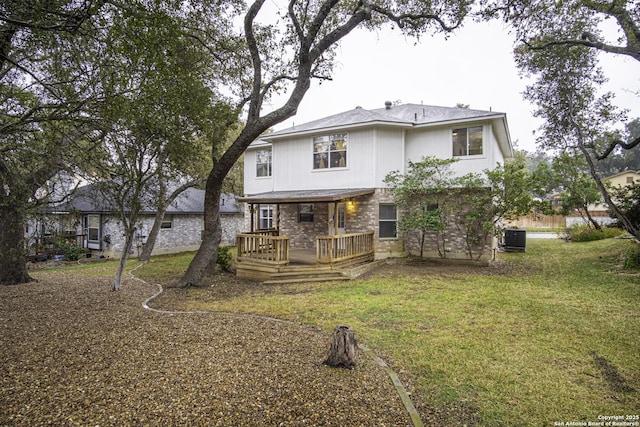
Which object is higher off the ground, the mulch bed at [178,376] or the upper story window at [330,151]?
the upper story window at [330,151]

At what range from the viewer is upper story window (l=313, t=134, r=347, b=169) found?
512 inches

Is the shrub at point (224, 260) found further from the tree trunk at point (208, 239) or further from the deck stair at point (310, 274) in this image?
the deck stair at point (310, 274)

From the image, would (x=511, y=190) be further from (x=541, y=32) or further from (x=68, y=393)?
(x=68, y=393)

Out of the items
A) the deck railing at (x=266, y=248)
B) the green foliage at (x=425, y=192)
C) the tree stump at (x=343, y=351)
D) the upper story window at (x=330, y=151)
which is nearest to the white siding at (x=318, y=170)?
the upper story window at (x=330, y=151)

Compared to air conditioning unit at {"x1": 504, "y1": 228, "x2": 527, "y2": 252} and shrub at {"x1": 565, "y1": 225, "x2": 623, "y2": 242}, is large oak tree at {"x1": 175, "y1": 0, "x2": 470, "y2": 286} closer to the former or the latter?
air conditioning unit at {"x1": 504, "y1": 228, "x2": 527, "y2": 252}

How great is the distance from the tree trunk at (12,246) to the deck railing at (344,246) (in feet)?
23.9

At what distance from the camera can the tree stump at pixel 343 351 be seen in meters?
3.99

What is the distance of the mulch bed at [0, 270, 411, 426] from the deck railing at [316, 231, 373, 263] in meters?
4.64

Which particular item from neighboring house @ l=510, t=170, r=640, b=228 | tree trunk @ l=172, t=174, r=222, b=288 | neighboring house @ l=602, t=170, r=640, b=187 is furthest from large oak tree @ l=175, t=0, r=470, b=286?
neighboring house @ l=602, t=170, r=640, b=187

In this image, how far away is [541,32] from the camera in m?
10.9

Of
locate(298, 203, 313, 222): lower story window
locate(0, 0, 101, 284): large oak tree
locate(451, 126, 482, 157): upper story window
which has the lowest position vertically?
locate(298, 203, 313, 222): lower story window

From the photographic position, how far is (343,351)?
13.2 feet

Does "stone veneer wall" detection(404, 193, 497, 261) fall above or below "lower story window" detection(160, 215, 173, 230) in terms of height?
below

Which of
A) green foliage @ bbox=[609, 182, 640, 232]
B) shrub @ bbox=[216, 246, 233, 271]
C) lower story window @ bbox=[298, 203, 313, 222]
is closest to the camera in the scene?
shrub @ bbox=[216, 246, 233, 271]
